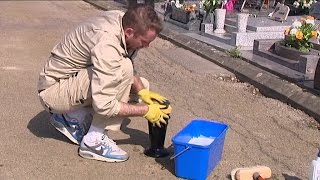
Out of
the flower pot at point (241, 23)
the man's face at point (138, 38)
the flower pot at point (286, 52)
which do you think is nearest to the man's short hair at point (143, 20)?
the man's face at point (138, 38)

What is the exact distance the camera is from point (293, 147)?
4273mm

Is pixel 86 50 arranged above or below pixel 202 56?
above

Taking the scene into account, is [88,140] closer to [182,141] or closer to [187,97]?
[182,141]

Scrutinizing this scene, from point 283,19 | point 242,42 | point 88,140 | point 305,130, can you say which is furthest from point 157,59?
point 88,140

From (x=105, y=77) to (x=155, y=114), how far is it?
418mm

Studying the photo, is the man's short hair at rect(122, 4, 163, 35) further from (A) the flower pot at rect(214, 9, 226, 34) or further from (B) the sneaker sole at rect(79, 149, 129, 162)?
(A) the flower pot at rect(214, 9, 226, 34)

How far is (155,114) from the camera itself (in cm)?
361

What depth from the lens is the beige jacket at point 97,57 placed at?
11.5 feet

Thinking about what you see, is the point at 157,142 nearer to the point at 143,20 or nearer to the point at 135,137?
the point at 135,137

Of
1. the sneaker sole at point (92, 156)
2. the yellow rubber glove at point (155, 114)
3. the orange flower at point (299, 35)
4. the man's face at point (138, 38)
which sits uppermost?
the man's face at point (138, 38)

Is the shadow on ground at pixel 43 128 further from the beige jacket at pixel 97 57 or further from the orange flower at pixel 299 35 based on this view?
the orange flower at pixel 299 35

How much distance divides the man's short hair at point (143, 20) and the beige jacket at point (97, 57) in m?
0.14

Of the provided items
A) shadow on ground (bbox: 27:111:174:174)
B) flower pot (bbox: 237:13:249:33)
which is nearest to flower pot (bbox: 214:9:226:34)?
flower pot (bbox: 237:13:249:33)

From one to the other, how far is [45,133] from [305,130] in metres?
2.22
